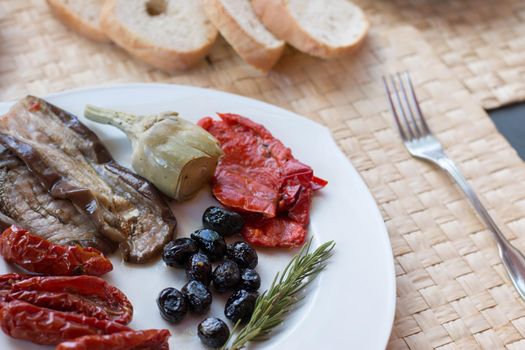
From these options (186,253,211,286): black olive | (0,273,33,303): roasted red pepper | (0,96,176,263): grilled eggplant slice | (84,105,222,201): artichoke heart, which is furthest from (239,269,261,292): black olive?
(0,273,33,303): roasted red pepper

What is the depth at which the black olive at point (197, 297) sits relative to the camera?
222cm

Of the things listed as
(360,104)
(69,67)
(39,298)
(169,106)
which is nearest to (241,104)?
(169,106)

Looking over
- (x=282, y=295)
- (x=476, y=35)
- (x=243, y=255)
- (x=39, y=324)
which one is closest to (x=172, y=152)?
(x=243, y=255)

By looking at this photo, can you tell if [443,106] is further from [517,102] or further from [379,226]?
[379,226]

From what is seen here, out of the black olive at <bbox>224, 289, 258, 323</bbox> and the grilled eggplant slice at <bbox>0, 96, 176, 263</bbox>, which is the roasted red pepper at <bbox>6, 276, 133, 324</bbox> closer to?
the grilled eggplant slice at <bbox>0, 96, 176, 263</bbox>

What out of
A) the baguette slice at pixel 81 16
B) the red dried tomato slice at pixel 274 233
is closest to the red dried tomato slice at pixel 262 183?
the red dried tomato slice at pixel 274 233

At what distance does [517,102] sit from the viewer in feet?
11.9

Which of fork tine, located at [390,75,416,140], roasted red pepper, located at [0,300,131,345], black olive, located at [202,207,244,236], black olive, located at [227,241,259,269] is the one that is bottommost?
fork tine, located at [390,75,416,140]

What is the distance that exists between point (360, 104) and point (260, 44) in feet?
2.03

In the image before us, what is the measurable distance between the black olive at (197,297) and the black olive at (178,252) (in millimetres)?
115

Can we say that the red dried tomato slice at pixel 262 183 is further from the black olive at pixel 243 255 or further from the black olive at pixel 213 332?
the black olive at pixel 213 332

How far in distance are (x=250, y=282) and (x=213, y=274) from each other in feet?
0.44

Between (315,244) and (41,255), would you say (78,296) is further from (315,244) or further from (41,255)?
(315,244)

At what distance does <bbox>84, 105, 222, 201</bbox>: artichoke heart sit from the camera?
253 centimetres
